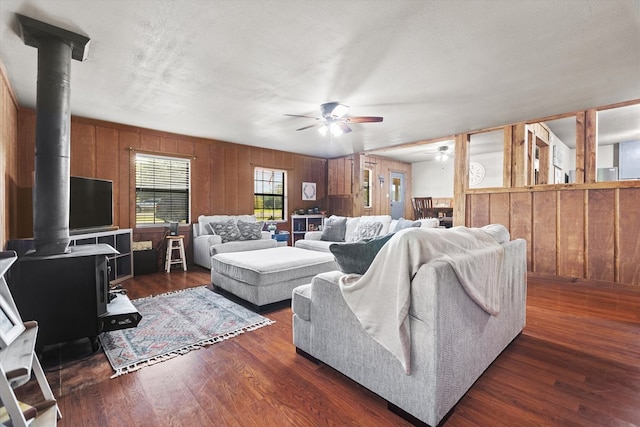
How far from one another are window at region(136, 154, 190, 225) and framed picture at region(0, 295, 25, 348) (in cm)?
415

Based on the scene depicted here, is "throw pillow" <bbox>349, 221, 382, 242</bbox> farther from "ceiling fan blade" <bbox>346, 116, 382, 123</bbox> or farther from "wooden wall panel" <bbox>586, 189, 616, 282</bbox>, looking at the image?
"wooden wall panel" <bbox>586, 189, 616, 282</bbox>

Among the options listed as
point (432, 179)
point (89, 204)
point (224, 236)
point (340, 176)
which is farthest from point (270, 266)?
point (432, 179)

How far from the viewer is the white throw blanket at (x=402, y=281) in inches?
56.1

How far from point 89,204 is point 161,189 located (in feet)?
5.14

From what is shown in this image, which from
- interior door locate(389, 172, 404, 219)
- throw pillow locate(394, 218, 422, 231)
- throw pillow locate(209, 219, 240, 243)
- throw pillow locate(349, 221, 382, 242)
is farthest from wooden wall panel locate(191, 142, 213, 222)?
interior door locate(389, 172, 404, 219)

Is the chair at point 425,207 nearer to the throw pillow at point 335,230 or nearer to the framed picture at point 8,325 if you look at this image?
the throw pillow at point 335,230

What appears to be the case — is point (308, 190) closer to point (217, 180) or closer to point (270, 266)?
point (217, 180)

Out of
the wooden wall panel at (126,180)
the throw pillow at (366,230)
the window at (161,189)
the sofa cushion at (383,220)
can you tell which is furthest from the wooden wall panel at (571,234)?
the wooden wall panel at (126,180)

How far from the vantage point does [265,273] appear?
3041mm

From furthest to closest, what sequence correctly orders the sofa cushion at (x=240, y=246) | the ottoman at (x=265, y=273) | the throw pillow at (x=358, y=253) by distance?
the sofa cushion at (x=240, y=246) < the ottoman at (x=265, y=273) < the throw pillow at (x=358, y=253)

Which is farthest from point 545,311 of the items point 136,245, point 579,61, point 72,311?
point 136,245

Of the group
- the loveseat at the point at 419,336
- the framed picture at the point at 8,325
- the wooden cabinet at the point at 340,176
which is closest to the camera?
the framed picture at the point at 8,325

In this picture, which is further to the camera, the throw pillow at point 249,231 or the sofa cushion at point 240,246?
the throw pillow at point 249,231

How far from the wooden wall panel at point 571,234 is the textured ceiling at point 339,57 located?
50.1 inches
